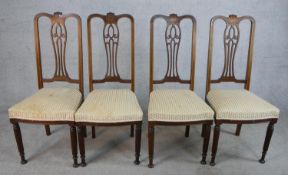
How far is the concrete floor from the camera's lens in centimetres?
189

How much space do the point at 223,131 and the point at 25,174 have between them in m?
1.69

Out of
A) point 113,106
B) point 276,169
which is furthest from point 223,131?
point 113,106

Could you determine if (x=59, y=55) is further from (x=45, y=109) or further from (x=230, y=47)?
(x=230, y=47)

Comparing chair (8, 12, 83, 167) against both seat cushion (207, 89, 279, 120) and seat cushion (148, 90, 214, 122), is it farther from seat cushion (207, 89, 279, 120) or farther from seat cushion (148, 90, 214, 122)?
seat cushion (207, 89, 279, 120)

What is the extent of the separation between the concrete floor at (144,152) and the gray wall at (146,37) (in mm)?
450

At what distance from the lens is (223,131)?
247 cm

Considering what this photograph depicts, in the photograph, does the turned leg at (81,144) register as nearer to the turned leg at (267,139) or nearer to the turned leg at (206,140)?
the turned leg at (206,140)

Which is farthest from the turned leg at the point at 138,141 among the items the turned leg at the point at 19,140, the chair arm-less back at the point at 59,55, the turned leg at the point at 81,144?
the turned leg at the point at 19,140

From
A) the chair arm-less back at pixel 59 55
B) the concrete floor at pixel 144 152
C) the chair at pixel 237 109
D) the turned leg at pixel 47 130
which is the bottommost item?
the concrete floor at pixel 144 152

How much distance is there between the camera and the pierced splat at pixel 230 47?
83.7 inches

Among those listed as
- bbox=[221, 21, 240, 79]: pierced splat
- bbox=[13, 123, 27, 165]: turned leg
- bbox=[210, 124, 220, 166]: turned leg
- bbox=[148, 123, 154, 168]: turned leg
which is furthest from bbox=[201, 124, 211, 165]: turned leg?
bbox=[13, 123, 27, 165]: turned leg

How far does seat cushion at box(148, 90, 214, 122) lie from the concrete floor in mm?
400

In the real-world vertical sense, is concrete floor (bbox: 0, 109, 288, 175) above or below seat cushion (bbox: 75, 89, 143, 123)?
below

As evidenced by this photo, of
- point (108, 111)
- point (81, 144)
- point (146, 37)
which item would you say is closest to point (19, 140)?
point (81, 144)
